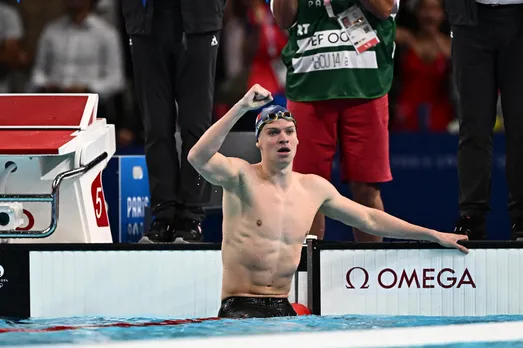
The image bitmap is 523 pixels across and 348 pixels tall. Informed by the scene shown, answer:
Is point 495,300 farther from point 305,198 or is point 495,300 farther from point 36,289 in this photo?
point 36,289

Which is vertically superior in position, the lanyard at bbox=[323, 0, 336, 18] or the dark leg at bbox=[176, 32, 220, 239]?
the lanyard at bbox=[323, 0, 336, 18]

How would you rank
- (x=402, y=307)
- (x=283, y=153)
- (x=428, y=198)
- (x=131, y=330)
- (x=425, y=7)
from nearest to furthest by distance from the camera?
1. (x=131, y=330)
2. (x=283, y=153)
3. (x=402, y=307)
4. (x=428, y=198)
5. (x=425, y=7)

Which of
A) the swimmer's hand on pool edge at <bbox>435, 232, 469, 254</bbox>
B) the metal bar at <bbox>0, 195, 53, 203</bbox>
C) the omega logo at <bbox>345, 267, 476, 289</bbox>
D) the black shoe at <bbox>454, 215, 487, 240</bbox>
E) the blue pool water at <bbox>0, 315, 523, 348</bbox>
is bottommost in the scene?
the blue pool water at <bbox>0, 315, 523, 348</bbox>

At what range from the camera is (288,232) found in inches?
206

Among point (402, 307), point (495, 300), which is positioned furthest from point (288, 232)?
point (495, 300)

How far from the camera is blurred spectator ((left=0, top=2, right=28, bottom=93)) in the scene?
8281 millimetres

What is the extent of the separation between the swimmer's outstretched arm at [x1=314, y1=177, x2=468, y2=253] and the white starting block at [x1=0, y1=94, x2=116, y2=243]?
1411 millimetres

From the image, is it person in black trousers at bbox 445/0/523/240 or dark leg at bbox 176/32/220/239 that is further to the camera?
dark leg at bbox 176/32/220/239

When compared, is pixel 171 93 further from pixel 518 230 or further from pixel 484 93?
pixel 518 230

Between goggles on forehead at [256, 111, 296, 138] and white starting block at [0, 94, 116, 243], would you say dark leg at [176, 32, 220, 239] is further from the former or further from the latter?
goggles on forehead at [256, 111, 296, 138]

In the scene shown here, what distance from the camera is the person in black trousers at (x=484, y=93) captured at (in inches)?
221

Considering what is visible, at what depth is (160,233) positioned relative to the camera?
5777mm

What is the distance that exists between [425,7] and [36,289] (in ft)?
12.3

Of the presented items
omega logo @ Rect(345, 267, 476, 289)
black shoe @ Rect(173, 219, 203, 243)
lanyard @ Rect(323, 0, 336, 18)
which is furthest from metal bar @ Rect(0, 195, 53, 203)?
lanyard @ Rect(323, 0, 336, 18)
